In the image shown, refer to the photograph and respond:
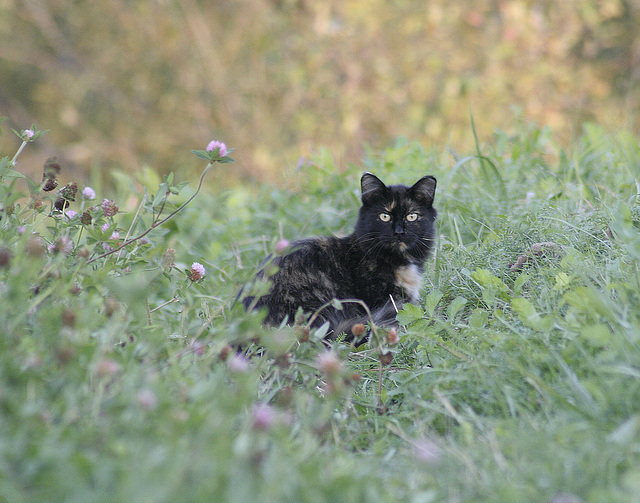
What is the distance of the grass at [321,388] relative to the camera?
3.67 ft

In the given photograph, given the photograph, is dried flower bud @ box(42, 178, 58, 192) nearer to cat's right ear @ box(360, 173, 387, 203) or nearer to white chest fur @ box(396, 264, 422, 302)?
cat's right ear @ box(360, 173, 387, 203)

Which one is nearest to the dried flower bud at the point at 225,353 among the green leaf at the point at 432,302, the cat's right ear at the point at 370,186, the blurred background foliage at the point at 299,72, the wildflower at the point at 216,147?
the wildflower at the point at 216,147

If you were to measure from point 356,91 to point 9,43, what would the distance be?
537 centimetres

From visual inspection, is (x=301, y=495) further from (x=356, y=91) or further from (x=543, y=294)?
(x=356, y=91)

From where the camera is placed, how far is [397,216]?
2.91 m

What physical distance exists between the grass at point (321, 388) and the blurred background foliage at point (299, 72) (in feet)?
10.6

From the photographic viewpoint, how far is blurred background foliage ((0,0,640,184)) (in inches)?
254

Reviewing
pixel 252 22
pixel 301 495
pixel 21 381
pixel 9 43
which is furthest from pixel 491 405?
pixel 9 43

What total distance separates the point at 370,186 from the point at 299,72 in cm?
436

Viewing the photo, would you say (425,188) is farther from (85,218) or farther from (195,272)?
(85,218)

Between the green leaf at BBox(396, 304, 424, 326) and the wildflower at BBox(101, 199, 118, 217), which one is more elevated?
the wildflower at BBox(101, 199, 118, 217)

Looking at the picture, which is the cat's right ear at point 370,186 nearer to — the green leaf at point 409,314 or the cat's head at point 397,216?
the cat's head at point 397,216

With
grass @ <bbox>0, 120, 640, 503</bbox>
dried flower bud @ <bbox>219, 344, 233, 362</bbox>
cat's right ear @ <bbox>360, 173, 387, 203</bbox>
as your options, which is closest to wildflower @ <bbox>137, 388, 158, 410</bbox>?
grass @ <bbox>0, 120, 640, 503</bbox>

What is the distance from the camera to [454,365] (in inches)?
74.9
